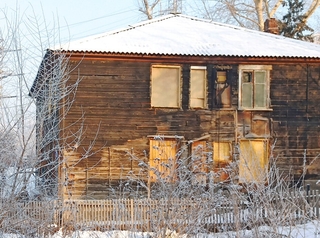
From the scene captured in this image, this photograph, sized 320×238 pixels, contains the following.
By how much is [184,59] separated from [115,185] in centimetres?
537

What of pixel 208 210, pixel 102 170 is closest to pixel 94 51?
pixel 102 170

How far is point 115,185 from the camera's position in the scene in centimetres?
A: 1585

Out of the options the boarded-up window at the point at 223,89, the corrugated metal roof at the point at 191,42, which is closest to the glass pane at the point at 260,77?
the corrugated metal roof at the point at 191,42

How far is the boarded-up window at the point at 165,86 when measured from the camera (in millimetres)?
16406

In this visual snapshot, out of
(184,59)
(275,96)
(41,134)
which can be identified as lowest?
(41,134)

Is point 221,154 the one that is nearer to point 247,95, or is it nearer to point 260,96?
point 247,95

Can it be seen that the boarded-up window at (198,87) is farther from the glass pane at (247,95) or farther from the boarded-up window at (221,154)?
the boarded-up window at (221,154)

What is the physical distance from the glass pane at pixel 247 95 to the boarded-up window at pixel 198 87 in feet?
5.02

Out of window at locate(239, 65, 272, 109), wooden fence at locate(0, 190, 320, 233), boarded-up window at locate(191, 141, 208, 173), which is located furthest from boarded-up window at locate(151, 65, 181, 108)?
wooden fence at locate(0, 190, 320, 233)

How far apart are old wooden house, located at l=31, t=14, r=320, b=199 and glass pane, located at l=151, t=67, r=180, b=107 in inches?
1.5

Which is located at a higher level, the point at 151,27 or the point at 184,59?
the point at 151,27

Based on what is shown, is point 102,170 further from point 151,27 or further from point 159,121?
point 151,27

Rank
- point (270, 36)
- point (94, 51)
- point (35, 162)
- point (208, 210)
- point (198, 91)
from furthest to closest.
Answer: point (270, 36) < point (198, 91) < point (94, 51) < point (35, 162) < point (208, 210)

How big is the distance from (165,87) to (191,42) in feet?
7.33
